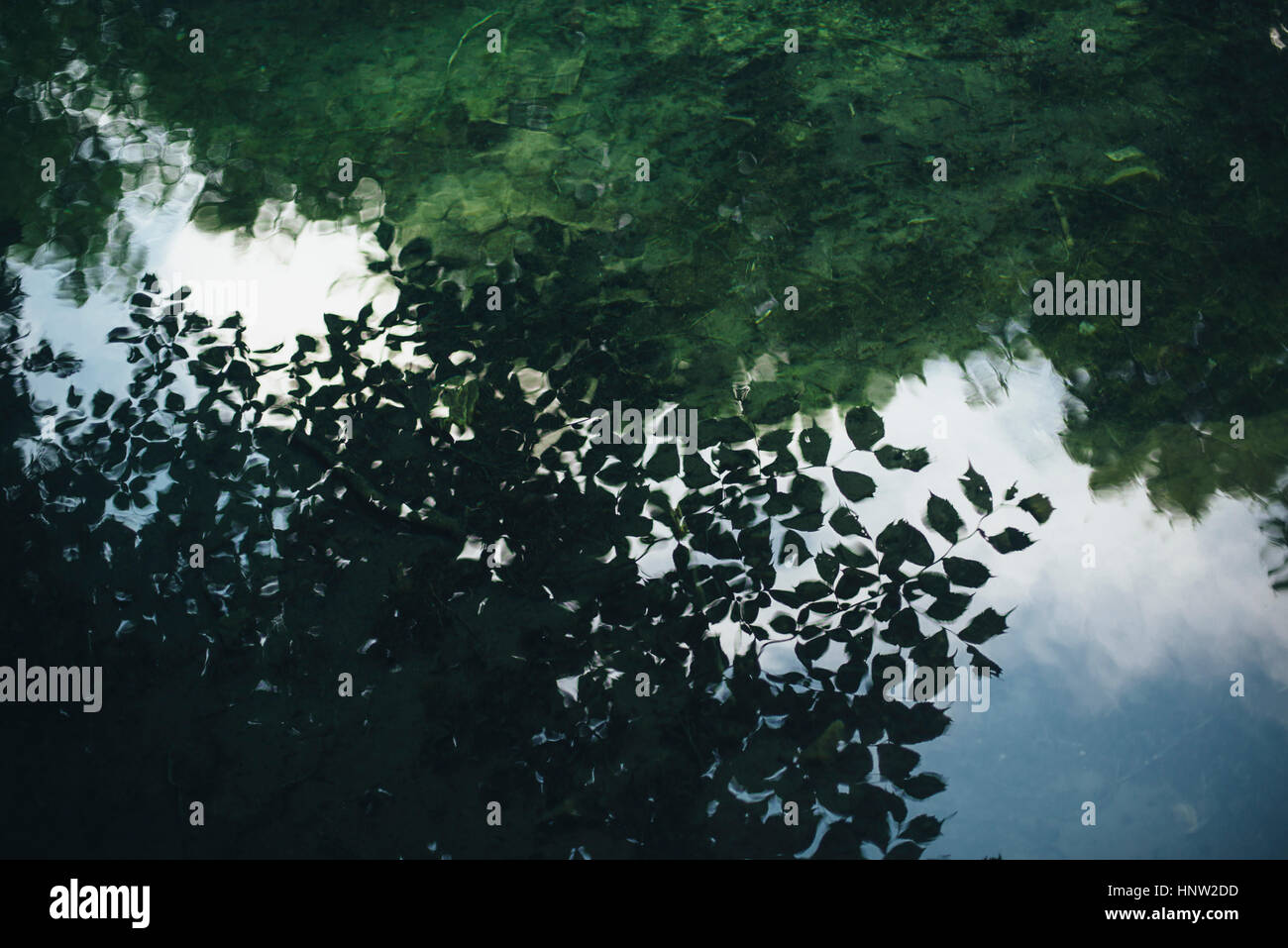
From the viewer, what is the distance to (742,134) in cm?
275

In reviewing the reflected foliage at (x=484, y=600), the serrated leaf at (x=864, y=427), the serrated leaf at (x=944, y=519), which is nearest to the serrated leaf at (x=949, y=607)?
the reflected foliage at (x=484, y=600)

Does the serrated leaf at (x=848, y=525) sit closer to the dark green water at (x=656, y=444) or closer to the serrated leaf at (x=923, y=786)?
the dark green water at (x=656, y=444)

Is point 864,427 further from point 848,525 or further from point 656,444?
point 656,444

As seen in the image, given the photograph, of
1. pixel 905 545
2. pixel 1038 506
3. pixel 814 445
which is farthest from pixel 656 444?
pixel 1038 506

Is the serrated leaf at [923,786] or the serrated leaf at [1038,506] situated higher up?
the serrated leaf at [1038,506]

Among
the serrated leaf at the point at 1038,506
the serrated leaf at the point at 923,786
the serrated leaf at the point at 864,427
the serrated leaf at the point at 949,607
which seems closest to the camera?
the serrated leaf at the point at 923,786

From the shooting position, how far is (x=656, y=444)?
6.99 ft

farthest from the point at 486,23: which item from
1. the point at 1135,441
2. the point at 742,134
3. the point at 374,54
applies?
the point at 1135,441

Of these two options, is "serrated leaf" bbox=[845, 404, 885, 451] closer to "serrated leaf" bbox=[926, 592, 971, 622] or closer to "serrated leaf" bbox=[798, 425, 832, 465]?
"serrated leaf" bbox=[798, 425, 832, 465]

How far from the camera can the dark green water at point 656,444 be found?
1737 mm
